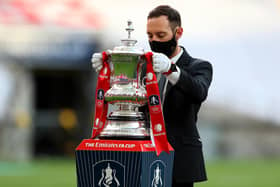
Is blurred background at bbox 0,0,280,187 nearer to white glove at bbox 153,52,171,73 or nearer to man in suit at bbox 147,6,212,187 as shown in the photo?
man in suit at bbox 147,6,212,187

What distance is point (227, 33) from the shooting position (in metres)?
20.5

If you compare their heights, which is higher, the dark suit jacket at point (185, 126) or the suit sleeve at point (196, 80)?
the suit sleeve at point (196, 80)

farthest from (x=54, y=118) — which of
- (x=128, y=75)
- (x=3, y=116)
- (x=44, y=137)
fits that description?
(x=128, y=75)

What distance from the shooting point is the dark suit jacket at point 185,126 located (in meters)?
4.74

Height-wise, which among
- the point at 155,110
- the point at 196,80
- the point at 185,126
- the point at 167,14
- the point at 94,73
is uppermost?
the point at 167,14

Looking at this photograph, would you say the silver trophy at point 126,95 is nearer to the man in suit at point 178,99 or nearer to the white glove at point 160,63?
the white glove at point 160,63

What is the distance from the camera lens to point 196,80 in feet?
15.0

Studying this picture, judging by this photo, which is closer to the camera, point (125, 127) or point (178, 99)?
point (125, 127)

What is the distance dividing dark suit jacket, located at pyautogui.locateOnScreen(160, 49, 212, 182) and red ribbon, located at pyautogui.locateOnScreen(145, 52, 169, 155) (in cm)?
30

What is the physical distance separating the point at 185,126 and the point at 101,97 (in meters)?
0.54

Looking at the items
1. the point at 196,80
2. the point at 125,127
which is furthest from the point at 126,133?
the point at 196,80

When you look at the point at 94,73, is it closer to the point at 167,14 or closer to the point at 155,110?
the point at 167,14

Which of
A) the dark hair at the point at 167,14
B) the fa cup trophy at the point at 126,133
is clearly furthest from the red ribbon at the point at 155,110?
the dark hair at the point at 167,14

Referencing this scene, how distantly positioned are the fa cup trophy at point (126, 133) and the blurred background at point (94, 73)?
11.3 m
